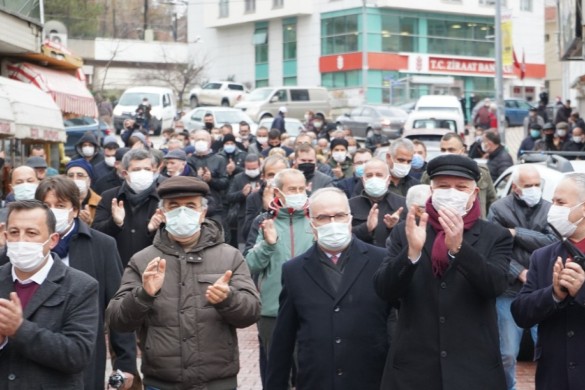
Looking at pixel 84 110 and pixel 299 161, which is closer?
→ pixel 299 161

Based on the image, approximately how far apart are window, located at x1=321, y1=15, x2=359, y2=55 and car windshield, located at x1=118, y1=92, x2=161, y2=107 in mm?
21295

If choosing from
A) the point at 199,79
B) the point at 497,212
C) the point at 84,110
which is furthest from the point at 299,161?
the point at 199,79

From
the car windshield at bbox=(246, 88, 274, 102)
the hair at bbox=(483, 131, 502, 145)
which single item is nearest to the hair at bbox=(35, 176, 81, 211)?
the hair at bbox=(483, 131, 502, 145)

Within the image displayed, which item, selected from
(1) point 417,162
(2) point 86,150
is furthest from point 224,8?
(1) point 417,162

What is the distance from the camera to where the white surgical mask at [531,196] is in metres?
9.71

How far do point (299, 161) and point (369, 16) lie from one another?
56.0m

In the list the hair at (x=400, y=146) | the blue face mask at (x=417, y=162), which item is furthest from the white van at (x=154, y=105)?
the hair at (x=400, y=146)

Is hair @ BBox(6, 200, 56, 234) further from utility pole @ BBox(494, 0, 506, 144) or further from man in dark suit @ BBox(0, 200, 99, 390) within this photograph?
utility pole @ BBox(494, 0, 506, 144)

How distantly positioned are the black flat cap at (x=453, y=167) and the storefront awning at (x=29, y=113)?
35.5 feet

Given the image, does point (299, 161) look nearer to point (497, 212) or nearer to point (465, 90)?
point (497, 212)

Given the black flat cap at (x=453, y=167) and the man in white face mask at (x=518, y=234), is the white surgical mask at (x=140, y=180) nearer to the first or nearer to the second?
the man in white face mask at (x=518, y=234)

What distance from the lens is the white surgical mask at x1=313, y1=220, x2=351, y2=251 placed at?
6484 millimetres

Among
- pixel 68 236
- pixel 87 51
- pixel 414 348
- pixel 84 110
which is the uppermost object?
pixel 87 51

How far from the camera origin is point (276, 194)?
28.2 ft
